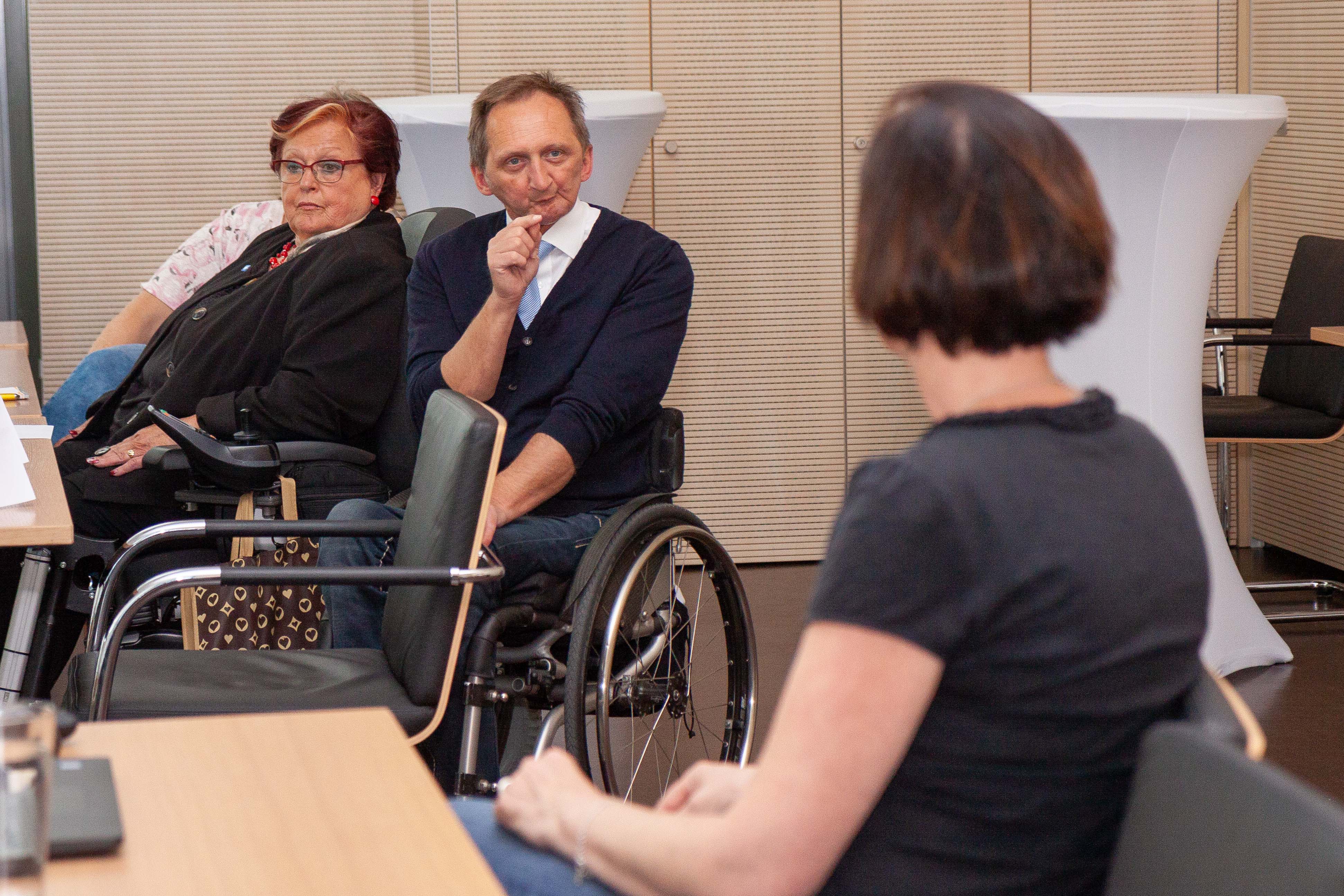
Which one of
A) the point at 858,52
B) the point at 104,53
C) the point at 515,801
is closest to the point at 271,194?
the point at 104,53

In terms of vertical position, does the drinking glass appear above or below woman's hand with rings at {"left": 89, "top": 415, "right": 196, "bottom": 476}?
above

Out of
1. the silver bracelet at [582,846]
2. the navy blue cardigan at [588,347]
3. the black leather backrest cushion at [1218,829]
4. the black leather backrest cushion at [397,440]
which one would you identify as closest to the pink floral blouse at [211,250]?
the black leather backrest cushion at [397,440]

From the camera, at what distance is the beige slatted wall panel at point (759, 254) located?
427cm

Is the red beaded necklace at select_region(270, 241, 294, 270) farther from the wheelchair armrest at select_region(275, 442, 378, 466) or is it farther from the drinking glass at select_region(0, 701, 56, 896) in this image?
the drinking glass at select_region(0, 701, 56, 896)

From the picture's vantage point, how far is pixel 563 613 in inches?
81.7

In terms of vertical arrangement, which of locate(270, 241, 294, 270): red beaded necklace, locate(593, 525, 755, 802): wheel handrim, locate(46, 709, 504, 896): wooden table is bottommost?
locate(593, 525, 755, 802): wheel handrim

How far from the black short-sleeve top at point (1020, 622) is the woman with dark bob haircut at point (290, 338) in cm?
188


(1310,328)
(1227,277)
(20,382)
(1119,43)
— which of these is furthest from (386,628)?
(1227,277)

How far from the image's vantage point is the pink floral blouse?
3520 mm

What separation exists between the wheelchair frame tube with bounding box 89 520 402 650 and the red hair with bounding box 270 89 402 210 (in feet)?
3.96

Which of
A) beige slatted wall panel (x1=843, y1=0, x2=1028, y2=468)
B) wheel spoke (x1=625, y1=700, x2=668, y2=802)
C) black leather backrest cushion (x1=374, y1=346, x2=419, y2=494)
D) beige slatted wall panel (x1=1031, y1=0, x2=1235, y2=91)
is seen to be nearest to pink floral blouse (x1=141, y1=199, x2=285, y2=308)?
black leather backrest cushion (x1=374, y1=346, x2=419, y2=494)

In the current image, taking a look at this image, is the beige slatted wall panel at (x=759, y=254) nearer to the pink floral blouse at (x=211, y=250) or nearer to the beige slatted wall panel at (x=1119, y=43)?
the beige slatted wall panel at (x=1119, y=43)

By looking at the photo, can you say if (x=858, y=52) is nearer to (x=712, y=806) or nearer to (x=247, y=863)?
(x=712, y=806)

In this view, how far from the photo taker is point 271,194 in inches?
169
